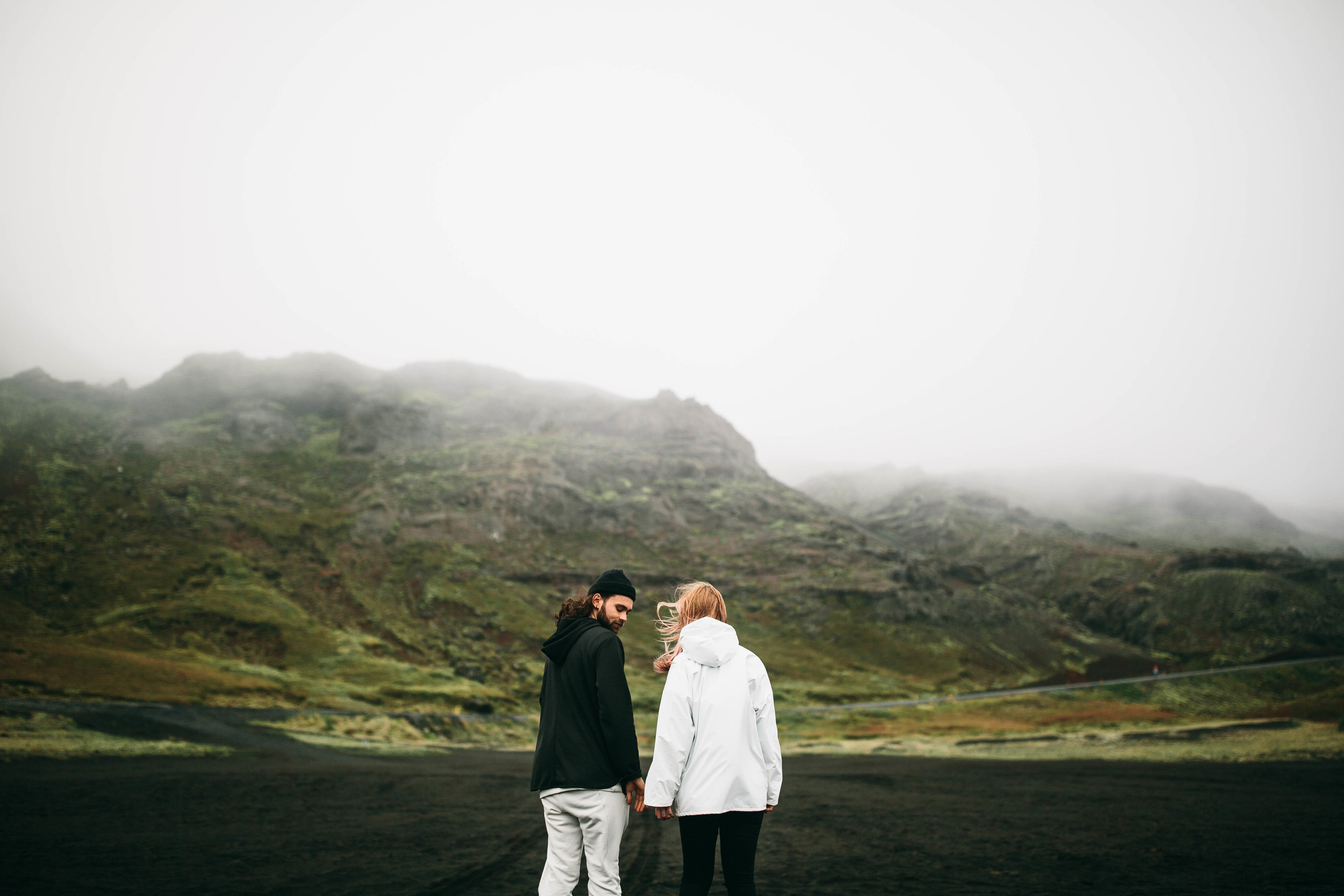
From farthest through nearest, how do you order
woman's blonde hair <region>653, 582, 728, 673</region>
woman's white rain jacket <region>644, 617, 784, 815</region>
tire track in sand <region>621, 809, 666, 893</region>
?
tire track in sand <region>621, 809, 666, 893</region>
woman's blonde hair <region>653, 582, 728, 673</region>
woman's white rain jacket <region>644, 617, 784, 815</region>

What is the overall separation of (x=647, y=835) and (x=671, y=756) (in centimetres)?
1091

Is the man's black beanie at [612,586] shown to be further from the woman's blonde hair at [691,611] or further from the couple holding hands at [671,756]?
the woman's blonde hair at [691,611]

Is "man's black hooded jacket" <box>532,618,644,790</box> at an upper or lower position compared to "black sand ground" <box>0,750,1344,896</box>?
upper

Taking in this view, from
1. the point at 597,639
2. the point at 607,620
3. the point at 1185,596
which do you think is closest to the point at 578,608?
the point at 607,620

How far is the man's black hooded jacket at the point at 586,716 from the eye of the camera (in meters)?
5.14

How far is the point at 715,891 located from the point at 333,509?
12631cm

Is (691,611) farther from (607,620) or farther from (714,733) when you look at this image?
(714,733)

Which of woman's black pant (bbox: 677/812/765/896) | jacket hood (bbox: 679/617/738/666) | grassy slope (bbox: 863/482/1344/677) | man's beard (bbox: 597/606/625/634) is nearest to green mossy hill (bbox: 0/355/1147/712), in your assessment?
grassy slope (bbox: 863/482/1344/677)

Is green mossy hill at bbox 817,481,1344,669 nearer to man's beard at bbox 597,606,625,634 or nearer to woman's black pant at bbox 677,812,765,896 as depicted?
woman's black pant at bbox 677,812,765,896

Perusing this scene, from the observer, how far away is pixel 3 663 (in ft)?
130

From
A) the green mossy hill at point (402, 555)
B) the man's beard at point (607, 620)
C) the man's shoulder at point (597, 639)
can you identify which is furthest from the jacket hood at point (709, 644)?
the green mossy hill at point (402, 555)

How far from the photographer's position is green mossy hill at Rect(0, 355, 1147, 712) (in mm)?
70000

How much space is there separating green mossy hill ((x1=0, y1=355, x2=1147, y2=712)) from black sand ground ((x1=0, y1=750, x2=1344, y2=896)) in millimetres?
30130

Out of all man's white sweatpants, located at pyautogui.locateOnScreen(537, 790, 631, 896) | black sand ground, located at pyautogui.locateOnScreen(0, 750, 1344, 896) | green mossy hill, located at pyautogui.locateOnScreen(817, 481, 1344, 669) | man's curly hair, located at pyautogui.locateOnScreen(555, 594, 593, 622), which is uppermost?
man's curly hair, located at pyautogui.locateOnScreen(555, 594, 593, 622)
